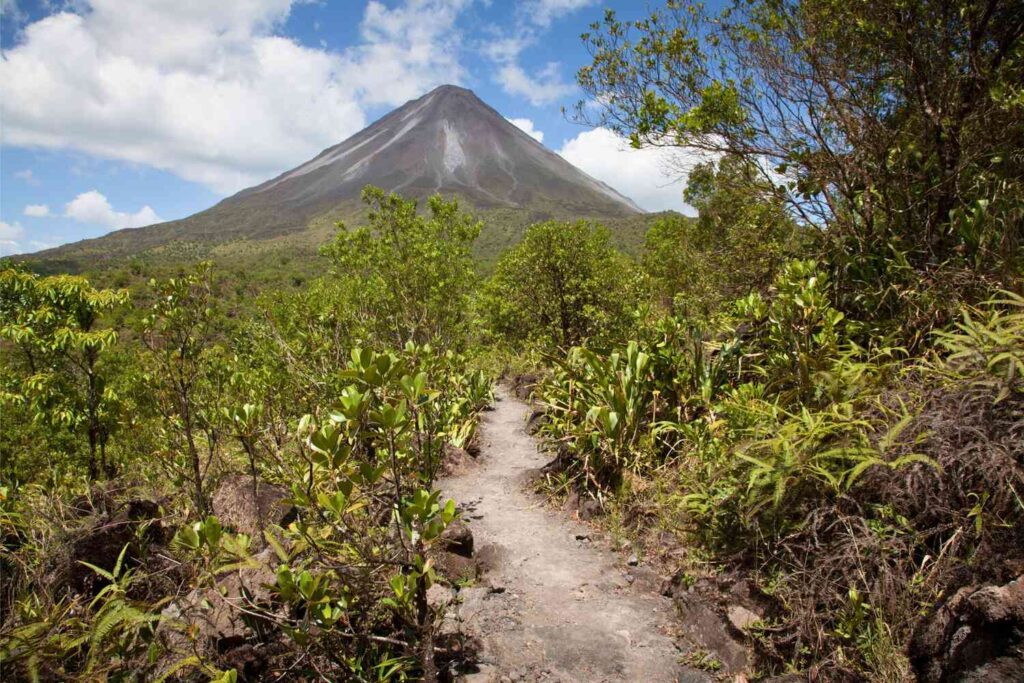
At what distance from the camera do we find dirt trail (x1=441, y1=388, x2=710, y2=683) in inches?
111

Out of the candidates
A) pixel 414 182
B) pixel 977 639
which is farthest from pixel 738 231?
pixel 414 182

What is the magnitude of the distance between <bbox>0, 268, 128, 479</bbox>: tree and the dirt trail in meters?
4.41

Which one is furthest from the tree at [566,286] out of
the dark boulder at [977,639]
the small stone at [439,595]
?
the dark boulder at [977,639]

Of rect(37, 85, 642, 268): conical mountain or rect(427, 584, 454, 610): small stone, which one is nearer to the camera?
rect(427, 584, 454, 610): small stone

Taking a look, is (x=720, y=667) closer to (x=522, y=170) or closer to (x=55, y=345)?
(x=55, y=345)

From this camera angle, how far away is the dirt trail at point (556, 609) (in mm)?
2828

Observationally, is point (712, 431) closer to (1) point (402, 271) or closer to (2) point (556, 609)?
(2) point (556, 609)

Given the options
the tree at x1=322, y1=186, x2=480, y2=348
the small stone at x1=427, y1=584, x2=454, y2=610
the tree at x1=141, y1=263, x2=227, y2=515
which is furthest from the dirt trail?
the tree at x1=322, y1=186, x2=480, y2=348

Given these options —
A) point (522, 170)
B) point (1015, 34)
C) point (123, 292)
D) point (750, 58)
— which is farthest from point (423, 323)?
point (522, 170)

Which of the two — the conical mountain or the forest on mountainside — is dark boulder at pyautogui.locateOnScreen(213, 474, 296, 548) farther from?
the conical mountain

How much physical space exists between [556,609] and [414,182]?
153 m

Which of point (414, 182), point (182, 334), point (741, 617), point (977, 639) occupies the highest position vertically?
point (414, 182)

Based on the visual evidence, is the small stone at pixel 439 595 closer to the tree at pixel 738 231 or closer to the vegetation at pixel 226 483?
the vegetation at pixel 226 483

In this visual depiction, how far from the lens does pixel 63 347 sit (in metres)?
5.52
